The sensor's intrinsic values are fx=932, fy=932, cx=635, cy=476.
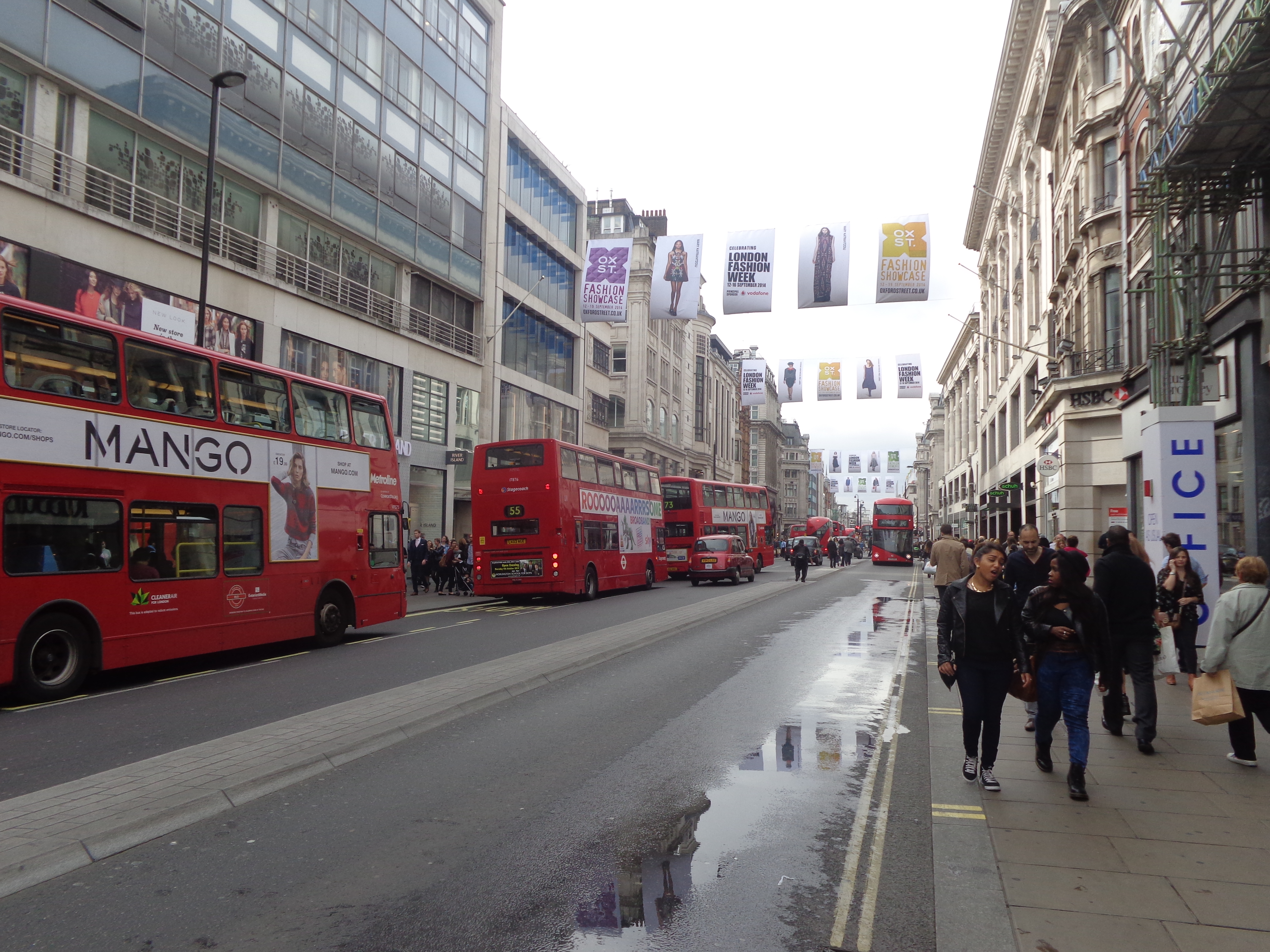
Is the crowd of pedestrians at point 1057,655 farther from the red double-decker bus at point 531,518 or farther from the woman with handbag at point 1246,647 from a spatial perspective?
the red double-decker bus at point 531,518

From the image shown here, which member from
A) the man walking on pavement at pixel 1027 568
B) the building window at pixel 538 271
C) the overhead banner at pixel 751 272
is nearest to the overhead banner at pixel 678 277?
the overhead banner at pixel 751 272

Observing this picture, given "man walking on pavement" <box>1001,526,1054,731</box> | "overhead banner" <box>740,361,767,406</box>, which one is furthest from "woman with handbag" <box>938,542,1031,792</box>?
"overhead banner" <box>740,361,767,406</box>

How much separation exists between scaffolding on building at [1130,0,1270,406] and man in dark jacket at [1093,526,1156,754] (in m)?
6.57

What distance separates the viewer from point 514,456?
23141mm

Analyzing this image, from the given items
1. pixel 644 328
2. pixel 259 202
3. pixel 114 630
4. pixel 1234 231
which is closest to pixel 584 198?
pixel 644 328

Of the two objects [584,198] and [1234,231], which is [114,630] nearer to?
[1234,231]

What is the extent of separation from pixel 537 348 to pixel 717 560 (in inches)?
503

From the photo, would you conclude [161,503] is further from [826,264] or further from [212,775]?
[826,264]

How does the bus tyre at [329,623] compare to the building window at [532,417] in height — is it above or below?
below

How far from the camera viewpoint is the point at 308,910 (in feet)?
13.8

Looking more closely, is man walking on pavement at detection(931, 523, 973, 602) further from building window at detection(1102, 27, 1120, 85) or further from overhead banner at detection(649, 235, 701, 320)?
building window at detection(1102, 27, 1120, 85)

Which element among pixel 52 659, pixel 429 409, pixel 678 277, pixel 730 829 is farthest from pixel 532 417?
pixel 730 829

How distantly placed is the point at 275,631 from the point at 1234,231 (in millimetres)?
15127

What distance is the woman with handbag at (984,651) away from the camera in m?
6.27
